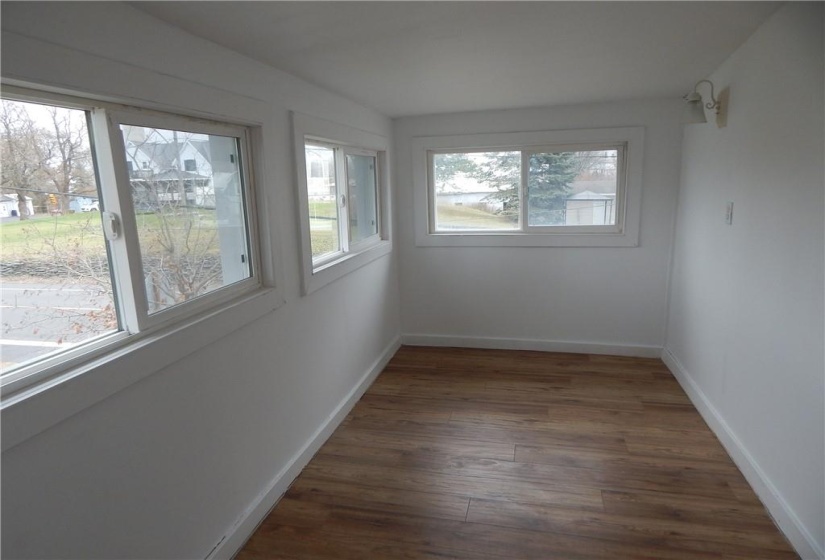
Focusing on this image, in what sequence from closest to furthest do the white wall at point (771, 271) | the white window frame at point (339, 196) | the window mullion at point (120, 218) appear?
1. the window mullion at point (120, 218)
2. the white wall at point (771, 271)
3. the white window frame at point (339, 196)

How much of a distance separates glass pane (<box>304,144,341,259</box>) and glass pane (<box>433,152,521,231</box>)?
48.8 inches

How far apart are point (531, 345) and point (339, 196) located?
7.00 ft

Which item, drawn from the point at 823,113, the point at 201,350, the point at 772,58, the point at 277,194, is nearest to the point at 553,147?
the point at 772,58

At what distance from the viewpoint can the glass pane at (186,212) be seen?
1.62 metres

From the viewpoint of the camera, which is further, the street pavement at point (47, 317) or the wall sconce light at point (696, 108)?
the wall sconce light at point (696, 108)

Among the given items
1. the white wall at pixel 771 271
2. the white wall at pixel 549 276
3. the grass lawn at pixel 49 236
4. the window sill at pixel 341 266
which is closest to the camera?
the grass lawn at pixel 49 236

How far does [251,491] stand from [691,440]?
2366 millimetres

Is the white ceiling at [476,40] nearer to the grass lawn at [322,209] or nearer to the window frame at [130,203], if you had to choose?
the window frame at [130,203]

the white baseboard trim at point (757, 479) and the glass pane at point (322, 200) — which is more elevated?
the glass pane at point (322, 200)

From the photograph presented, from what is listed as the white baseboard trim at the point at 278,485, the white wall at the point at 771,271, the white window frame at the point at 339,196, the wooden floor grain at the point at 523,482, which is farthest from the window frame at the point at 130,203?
the white wall at the point at 771,271

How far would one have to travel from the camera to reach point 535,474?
7.89ft

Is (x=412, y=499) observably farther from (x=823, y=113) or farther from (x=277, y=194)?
(x=823, y=113)

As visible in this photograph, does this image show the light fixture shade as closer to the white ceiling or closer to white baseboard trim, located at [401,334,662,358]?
the white ceiling

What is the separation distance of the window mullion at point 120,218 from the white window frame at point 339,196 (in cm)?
97
